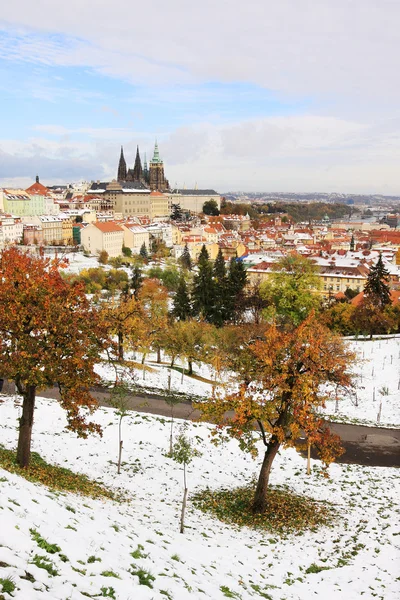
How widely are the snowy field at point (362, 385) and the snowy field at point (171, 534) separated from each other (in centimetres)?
558

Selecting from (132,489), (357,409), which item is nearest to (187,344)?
(357,409)

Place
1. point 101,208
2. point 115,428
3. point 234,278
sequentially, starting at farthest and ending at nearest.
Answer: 1. point 101,208
2. point 234,278
3. point 115,428

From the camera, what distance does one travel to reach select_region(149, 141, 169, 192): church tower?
17988cm

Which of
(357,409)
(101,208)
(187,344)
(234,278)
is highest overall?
(101,208)

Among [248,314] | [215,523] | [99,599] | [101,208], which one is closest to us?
[99,599]

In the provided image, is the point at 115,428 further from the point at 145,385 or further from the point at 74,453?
the point at 145,385

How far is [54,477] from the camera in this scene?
39.9 feet

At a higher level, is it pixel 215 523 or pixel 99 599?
pixel 99 599

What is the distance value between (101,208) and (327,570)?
141 metres

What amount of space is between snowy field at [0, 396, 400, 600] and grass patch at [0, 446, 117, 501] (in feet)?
1.97

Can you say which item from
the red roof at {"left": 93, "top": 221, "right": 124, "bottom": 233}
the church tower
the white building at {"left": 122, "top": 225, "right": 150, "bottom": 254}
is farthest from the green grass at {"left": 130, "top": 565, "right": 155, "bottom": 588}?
the church tower

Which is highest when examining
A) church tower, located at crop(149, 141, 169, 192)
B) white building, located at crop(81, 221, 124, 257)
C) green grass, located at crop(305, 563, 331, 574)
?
church tower, located at crop(149, 141, 169, 192)

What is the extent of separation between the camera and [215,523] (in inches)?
465

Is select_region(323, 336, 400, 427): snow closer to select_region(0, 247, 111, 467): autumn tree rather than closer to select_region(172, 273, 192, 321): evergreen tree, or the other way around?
select_region(0, 247, 111, 467): autumn tree
